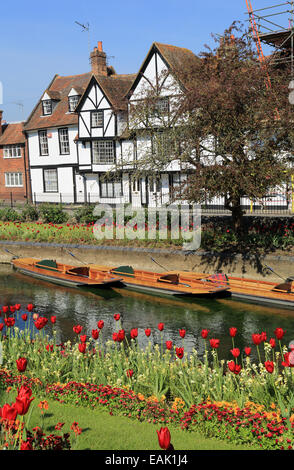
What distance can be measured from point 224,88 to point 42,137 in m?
26.8

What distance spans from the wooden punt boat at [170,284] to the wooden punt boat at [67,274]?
48 cm

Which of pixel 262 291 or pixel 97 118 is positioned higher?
pixel 97 118

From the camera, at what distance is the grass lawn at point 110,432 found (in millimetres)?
6289

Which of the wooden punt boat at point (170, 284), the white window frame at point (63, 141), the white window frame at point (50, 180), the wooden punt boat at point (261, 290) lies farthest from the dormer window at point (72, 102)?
the wooden punt boat at point (261, 290)

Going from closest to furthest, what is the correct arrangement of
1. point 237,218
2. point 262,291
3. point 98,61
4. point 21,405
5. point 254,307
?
point 21,405 < point 262,291 < point 254,307 < point 237,218 < point 98,61

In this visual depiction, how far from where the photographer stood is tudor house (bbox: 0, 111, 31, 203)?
42.8 m

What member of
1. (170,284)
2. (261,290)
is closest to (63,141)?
(170,284)

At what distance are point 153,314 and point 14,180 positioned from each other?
3084 cm

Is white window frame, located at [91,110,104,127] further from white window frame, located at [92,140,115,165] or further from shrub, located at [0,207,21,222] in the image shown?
shrub, located at [0,207,21,222]

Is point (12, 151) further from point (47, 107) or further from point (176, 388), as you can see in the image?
point (176, 388)

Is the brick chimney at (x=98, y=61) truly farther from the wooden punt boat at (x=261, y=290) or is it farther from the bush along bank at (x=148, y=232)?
the wooden punt boat at (x=261, y=290)

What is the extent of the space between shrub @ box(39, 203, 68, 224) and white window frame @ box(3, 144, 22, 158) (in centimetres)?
1368

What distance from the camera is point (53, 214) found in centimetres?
3148
